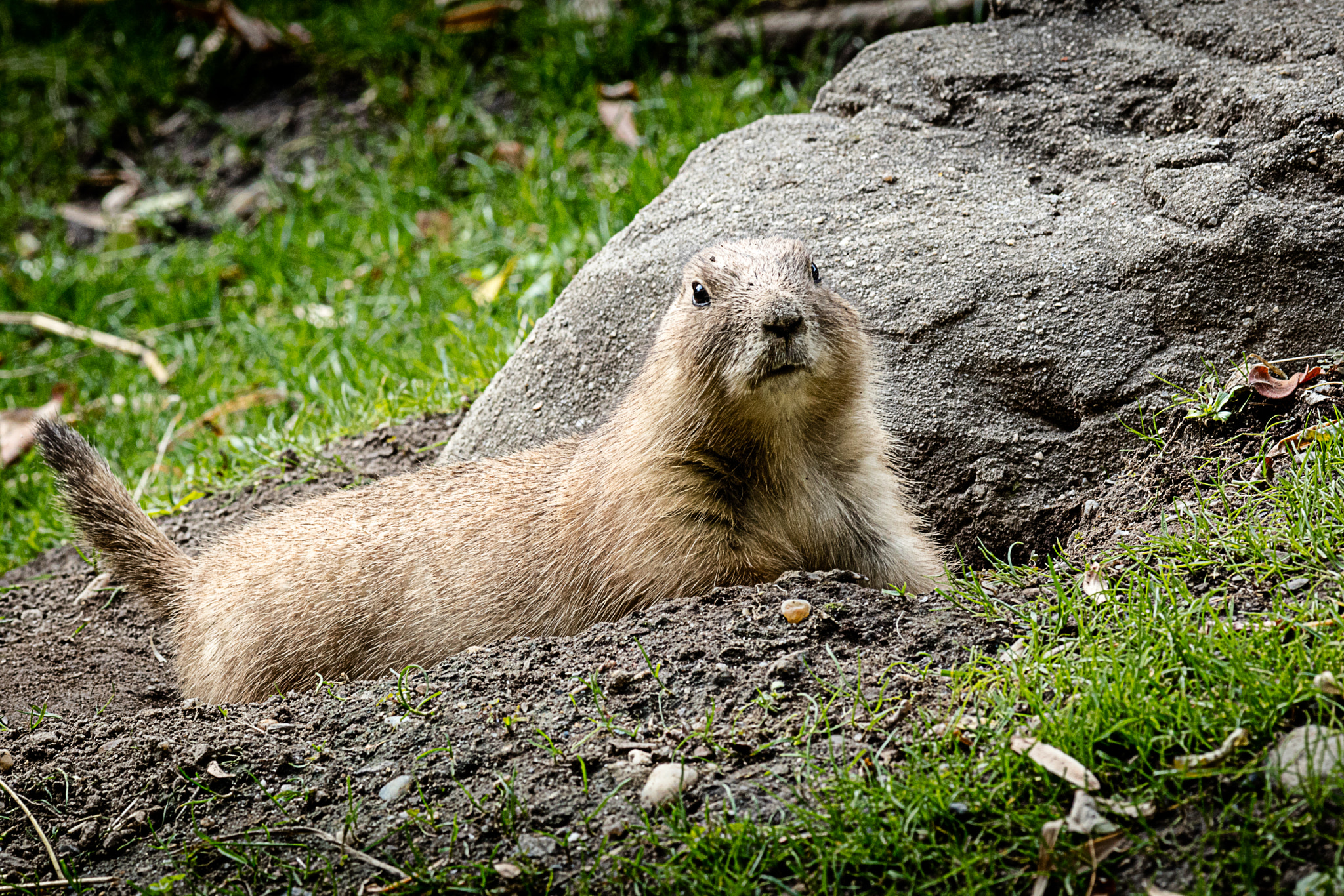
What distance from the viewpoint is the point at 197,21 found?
10.8m

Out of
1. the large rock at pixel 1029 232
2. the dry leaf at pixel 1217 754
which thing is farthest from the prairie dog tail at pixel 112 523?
the dry leaf at pixel 1217 754

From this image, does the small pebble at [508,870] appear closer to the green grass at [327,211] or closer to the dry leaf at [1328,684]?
the dry leaf at [1328,684]

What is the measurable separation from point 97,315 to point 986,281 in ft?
22.1

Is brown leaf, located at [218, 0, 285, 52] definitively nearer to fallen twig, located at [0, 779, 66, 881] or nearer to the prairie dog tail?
the prairie dog tail

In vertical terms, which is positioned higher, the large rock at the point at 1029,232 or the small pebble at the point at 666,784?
the large rock at the point at 1029,232

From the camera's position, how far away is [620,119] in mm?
8570

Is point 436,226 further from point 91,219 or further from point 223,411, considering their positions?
point 91,219

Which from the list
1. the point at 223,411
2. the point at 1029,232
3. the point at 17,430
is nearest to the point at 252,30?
the point at 17,430

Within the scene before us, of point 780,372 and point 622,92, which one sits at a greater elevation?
point 622,92

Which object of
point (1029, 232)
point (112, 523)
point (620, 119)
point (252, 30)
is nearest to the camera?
point (1029, 232)

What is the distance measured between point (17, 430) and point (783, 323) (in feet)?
19.0

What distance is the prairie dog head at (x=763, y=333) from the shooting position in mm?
4109

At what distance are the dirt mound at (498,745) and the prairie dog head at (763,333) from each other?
2.38 feet

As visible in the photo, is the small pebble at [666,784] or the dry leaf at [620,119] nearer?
the small pebble at [666,784]
